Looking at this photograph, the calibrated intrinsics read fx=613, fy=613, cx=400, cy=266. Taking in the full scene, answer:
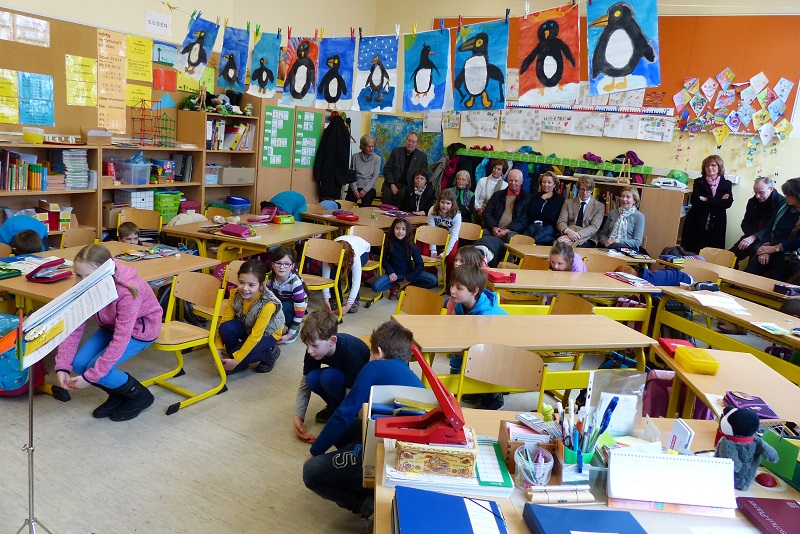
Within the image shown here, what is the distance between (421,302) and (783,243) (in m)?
4.02

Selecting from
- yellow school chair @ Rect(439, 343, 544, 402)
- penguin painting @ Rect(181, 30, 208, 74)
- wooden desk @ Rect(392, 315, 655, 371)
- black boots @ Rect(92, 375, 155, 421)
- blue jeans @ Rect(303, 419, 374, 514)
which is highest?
penguin painting @ Rect(181, 30, 208, 74)

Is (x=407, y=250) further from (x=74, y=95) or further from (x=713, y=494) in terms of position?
(x=713, y=494)

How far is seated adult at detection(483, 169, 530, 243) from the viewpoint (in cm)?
727

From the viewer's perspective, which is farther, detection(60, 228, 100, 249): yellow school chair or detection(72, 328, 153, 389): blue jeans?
detection(60, 228, 100, 249): yellow school chair

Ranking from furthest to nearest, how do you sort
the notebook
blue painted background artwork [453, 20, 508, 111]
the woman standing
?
the woman standing → blue painted background artwork [453, 20, 508, 111] → the notebook

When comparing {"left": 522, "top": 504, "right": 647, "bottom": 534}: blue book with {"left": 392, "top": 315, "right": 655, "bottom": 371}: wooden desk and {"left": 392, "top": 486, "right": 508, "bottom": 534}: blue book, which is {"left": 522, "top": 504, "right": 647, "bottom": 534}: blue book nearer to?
{"left": 392, "top": 486, "right": 508, "bottom": 534}: blue book

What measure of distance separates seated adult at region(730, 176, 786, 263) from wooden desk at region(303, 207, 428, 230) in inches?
136

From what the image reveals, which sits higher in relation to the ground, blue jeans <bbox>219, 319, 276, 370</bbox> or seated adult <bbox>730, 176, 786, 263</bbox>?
seated adult <bbox>730, 176, 786, 263</bbox>

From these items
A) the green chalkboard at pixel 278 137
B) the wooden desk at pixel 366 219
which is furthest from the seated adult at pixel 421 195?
the green chalkboard at pixel 278 137

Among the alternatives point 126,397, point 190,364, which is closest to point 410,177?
point 190,364

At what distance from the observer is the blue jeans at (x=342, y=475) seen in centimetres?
234

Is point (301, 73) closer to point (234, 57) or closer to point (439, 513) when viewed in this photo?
point (234, 57)

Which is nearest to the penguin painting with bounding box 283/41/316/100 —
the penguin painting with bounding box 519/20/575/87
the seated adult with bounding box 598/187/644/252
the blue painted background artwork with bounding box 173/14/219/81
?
the blue painted background artwork with bounding box 173/14/219/81

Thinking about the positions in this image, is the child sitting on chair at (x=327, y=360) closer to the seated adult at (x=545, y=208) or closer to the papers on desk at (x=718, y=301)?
the papers on desk at (x=718, y=301)
